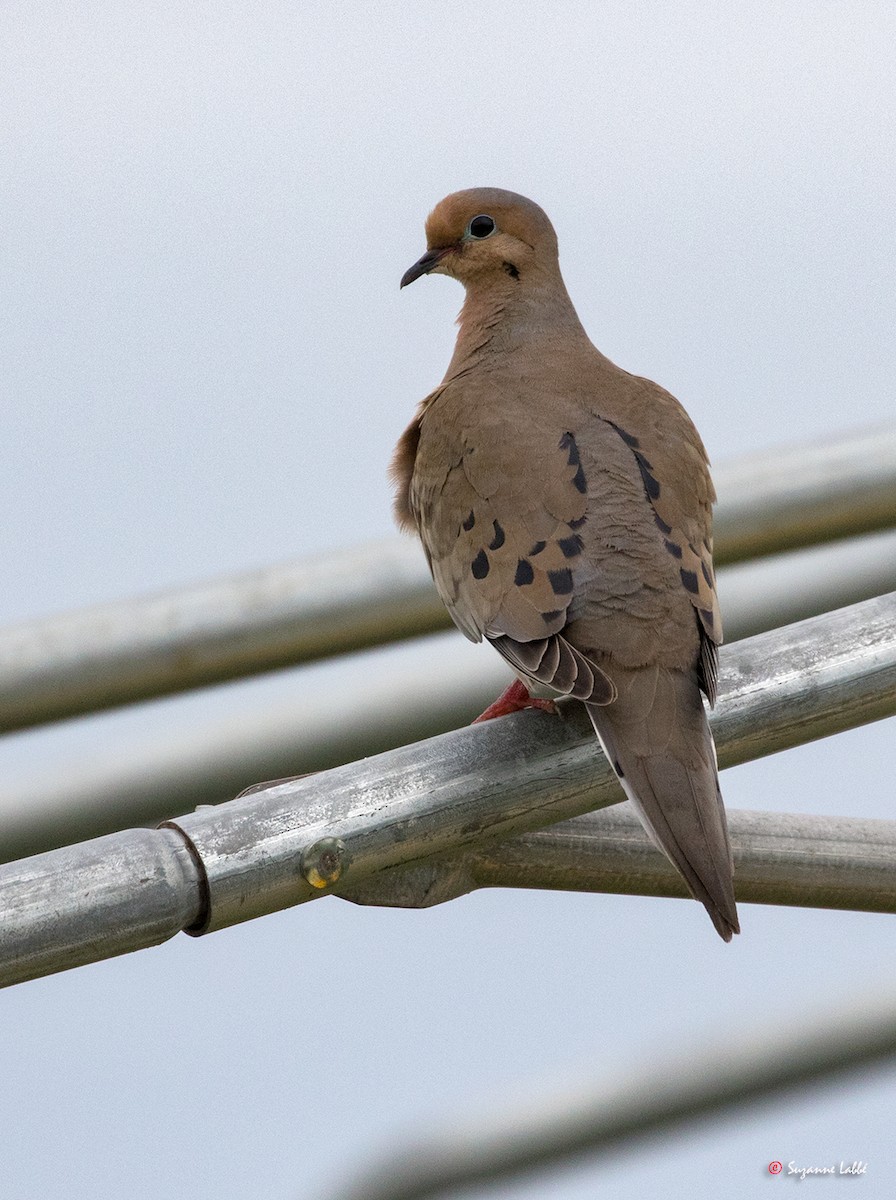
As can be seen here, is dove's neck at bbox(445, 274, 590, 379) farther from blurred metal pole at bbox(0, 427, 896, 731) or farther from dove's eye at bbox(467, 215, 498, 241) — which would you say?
blurred metal pole at bbox(0, 427, 896, 731)

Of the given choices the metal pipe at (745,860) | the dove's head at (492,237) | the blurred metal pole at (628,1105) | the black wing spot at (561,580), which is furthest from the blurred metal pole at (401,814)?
the blurred metal pole at (628,1105)

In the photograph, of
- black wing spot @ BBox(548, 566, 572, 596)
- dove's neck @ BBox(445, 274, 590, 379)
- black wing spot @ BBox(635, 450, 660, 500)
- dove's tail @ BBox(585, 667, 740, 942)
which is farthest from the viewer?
dove's neck @ BBox(445, 274, 590, 379)

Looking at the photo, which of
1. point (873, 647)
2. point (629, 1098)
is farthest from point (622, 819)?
point (629, 1098)

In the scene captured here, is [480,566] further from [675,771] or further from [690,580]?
[675,771]

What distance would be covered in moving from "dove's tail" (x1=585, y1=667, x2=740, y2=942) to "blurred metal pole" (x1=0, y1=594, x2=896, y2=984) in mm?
25

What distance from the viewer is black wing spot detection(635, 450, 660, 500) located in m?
1.81

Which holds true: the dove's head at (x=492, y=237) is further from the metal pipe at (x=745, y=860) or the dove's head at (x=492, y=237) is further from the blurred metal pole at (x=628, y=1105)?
the blurred metal pole at (x=628, y=1105)

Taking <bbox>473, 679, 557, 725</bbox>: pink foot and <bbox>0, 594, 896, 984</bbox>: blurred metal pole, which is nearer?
<bbox>0, 594, 896, 984</bbox>: blurred metal pole

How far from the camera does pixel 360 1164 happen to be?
2.80 m

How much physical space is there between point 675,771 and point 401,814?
0.33 metres

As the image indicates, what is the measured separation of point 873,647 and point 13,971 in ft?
2.50

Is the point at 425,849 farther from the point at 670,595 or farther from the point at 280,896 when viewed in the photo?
the point at 670,595

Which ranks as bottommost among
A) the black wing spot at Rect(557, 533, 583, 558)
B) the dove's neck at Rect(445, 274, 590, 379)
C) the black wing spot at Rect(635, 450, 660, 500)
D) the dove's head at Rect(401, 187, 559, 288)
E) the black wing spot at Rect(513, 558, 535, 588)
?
the black wing spot at Rect(513, 558, 535, 588)

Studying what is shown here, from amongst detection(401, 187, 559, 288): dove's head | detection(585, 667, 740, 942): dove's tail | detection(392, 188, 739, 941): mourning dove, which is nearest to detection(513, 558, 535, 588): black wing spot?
detection(392, 188, 739, 941): mourning dove
